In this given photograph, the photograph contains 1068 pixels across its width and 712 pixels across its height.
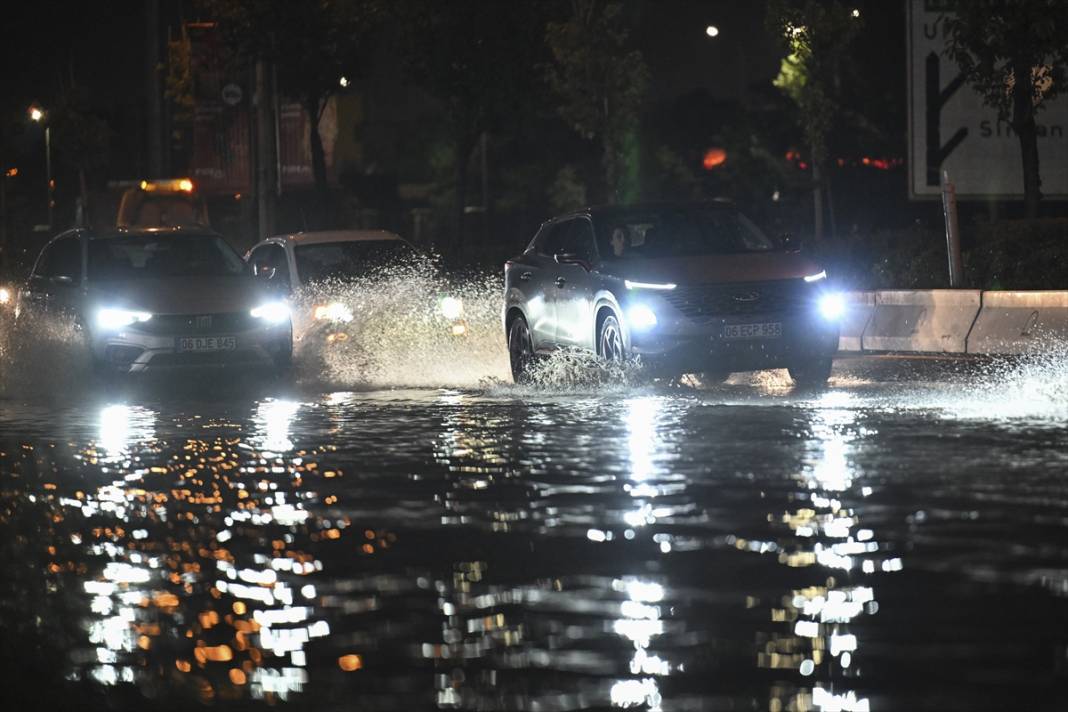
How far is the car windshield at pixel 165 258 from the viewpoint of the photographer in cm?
2066

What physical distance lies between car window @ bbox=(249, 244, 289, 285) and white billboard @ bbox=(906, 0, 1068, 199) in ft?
26.0

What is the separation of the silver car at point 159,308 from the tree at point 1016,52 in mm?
10434

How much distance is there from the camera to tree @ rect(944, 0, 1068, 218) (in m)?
27.0

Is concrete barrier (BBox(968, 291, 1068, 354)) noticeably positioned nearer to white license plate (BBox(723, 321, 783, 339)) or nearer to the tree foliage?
white license plate (BBox(723, 321, 783, 339))

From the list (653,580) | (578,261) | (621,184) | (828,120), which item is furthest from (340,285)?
(828,120)

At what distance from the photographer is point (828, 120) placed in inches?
1843

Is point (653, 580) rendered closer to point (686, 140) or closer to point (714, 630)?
point (714, 630)

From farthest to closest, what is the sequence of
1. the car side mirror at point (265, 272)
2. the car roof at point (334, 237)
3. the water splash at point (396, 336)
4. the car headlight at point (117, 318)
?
the car roof at point (334, 237) → the water splash at point (396, 336) → the car side mirror at point (265, 272) → the car headlight at point (117, 318)

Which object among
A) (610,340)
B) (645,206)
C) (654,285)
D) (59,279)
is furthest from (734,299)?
(59,279)

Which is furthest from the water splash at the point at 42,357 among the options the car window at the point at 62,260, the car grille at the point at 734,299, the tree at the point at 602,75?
the tree at the point at 602,75

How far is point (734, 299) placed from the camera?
17219mm

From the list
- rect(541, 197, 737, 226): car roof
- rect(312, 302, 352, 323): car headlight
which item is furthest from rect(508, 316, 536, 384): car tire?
rect(312, 302, 352, 323): car headlight

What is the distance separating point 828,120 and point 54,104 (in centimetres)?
6376

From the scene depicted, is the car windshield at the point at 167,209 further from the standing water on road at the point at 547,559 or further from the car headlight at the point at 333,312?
the standing water on road at the point at 547,559
